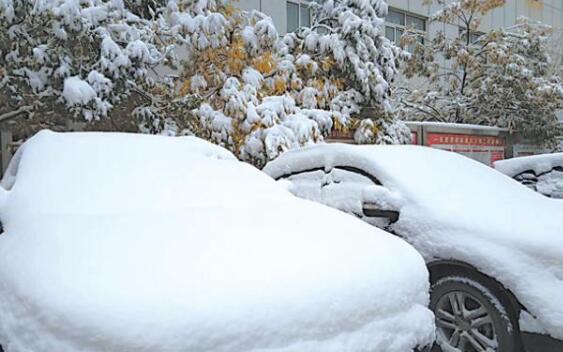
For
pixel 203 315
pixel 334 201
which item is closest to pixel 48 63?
pixel 334 201

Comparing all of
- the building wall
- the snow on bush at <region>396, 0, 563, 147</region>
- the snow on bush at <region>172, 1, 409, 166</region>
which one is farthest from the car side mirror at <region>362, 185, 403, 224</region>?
the snow on bush at <region>396, 0, 563, 147</region>

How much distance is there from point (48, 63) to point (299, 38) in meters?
3.94

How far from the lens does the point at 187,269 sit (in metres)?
2.47

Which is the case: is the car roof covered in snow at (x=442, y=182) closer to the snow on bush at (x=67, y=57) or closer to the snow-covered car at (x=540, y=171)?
the snow-covered car at (x=540, y=171)

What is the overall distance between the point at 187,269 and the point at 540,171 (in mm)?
5732

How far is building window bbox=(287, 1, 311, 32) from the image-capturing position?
46.2ft

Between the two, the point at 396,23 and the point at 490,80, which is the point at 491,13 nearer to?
the point at 396,23

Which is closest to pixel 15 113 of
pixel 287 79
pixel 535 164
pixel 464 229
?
pixel 287 79

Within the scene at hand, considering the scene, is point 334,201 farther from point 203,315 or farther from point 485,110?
point 485,110

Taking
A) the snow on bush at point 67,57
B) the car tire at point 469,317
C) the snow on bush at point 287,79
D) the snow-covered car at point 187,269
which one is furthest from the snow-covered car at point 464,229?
the snow on bush at point 67,57

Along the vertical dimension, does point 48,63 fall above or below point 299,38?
below

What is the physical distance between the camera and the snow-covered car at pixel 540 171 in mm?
7023

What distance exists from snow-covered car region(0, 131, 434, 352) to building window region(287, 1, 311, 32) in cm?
1111

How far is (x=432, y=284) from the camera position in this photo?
4.18 m
